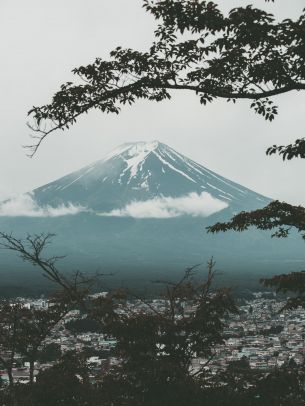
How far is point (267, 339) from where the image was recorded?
1750 inches

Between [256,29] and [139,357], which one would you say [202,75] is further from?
[139,357]

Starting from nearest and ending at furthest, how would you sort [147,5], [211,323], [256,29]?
[256,29], [147,5], [211,323]

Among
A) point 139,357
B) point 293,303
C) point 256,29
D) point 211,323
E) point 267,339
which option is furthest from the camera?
point 267,339

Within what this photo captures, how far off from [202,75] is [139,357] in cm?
573

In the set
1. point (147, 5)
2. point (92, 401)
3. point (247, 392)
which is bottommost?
point (92, 401)

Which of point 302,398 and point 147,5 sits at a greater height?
point 147,5

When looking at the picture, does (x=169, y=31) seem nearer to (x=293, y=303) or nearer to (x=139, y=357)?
(x=293, y=303)

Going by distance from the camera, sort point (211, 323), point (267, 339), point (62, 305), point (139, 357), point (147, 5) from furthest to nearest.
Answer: point (267, 339), point (62, 305), point (211, 323), point (139, 357), point (147, 5)

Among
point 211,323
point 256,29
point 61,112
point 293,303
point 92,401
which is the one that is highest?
point 256,29

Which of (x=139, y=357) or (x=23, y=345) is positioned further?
(x=23, y=345)

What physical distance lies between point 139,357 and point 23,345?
4.78 m

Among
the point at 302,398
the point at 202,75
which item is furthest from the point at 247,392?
the point at 202,75

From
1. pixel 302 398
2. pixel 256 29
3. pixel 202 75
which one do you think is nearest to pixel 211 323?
pixel 302 398

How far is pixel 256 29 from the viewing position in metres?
6.22
